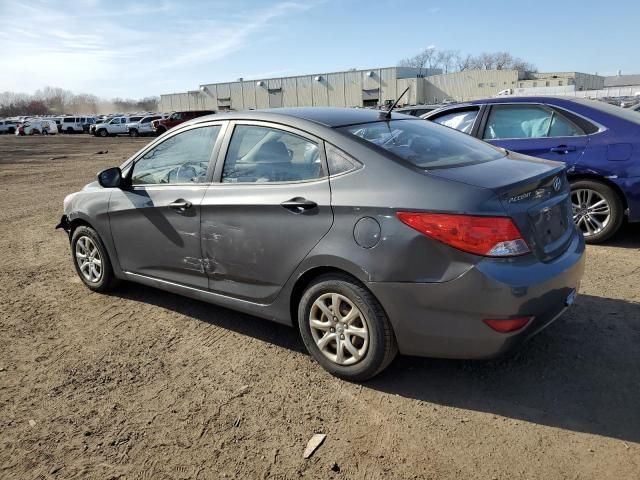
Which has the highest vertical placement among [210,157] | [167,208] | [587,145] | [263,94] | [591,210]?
[263,94]

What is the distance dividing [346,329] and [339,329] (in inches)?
2.1

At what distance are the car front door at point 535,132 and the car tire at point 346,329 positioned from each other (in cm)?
384

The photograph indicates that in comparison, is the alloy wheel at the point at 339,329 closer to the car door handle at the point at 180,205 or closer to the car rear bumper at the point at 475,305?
the car rear bumper at the point at 475,305

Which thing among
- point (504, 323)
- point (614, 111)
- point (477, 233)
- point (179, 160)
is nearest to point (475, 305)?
point (504, 323)

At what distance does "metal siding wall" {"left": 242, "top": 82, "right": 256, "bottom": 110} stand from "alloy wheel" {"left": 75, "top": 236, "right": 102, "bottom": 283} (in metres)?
76.4

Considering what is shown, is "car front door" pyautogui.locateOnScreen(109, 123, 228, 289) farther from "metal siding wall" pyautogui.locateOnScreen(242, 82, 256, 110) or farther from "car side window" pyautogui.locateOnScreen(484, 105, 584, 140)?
"metal siding wall" pyautogui.locateOnScreen(242, 82, 256, 110)

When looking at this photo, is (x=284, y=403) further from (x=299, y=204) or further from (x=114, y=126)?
(x=114, y=126)

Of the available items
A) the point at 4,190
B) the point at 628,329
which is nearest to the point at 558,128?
Result: the point at 628,329

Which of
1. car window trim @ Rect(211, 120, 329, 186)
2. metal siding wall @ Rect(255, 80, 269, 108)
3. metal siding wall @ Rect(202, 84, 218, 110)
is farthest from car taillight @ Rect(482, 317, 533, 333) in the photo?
metal siding wall @ Rect(202, 84, 218, 110)

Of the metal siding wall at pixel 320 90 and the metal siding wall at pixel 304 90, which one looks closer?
the metal siding wall at pixel 320 90

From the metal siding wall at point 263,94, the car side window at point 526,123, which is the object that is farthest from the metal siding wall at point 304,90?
the car side window at point 526,123

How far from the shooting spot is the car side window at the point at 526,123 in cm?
589

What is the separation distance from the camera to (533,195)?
2.96 metres

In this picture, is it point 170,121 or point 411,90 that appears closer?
point 170,121
